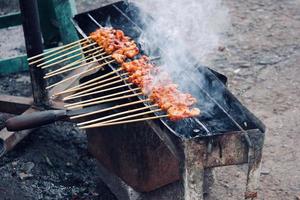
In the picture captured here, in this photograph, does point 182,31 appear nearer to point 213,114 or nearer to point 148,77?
point 148,77

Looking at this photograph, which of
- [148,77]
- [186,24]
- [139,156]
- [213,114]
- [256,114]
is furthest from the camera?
[186,24]

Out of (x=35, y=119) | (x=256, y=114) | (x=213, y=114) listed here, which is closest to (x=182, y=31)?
(x=256, y=114)

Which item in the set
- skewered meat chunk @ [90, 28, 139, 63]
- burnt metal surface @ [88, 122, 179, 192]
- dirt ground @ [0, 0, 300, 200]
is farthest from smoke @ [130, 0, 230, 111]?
burnt metal surface @ [88, 122, 179, 192]

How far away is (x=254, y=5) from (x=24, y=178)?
582 cm

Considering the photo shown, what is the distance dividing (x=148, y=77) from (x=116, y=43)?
82 centimetres

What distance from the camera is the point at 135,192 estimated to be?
493 centimetres

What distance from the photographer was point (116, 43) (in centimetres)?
489

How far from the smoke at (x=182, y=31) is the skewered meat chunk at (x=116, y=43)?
6.3 inches

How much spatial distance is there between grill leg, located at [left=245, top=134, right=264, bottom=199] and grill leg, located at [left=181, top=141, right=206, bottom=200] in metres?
0.34

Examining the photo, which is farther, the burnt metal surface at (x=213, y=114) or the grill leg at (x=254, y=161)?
the burnt metal surface at (x=213, y=114)

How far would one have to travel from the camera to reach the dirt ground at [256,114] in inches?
208

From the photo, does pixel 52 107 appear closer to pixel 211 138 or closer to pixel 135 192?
pixel 135 192

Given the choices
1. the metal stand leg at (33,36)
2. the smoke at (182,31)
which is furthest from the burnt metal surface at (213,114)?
the metal stand leg at (33,36)

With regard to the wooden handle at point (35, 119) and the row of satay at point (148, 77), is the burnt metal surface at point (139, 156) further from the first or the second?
the wooden handle at point (35, 119)
